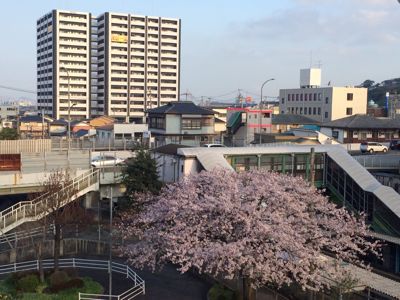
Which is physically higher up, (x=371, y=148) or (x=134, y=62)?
(x=134, y=62)

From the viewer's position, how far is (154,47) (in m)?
139

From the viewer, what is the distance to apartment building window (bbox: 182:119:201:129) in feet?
192

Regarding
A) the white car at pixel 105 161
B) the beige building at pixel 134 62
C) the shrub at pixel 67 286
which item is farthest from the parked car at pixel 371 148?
the beige building at pixel 134 62

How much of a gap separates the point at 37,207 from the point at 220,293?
1223 centimetres

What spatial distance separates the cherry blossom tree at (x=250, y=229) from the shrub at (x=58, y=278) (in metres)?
3.71

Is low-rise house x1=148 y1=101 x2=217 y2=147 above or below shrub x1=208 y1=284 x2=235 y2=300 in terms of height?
above

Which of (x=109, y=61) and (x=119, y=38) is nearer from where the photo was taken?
(x=109, y=61)

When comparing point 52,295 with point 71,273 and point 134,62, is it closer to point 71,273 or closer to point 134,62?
point 71,273

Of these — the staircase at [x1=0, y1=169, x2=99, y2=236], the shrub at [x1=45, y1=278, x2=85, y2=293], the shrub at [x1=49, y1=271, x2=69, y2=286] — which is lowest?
the shrub at [x1=45, y1=278, x2=85, y2=293]

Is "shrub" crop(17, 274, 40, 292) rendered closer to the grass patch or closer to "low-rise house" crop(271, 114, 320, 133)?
the grass patch

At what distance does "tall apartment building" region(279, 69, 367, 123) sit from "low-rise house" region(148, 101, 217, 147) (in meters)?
32.7

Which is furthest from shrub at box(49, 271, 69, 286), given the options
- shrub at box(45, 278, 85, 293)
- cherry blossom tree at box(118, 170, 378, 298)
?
cherry blossom tree at box(118, 170, 378, 298)

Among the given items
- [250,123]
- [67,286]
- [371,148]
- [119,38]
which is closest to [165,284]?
[67,286]

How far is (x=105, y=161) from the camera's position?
4181cm
